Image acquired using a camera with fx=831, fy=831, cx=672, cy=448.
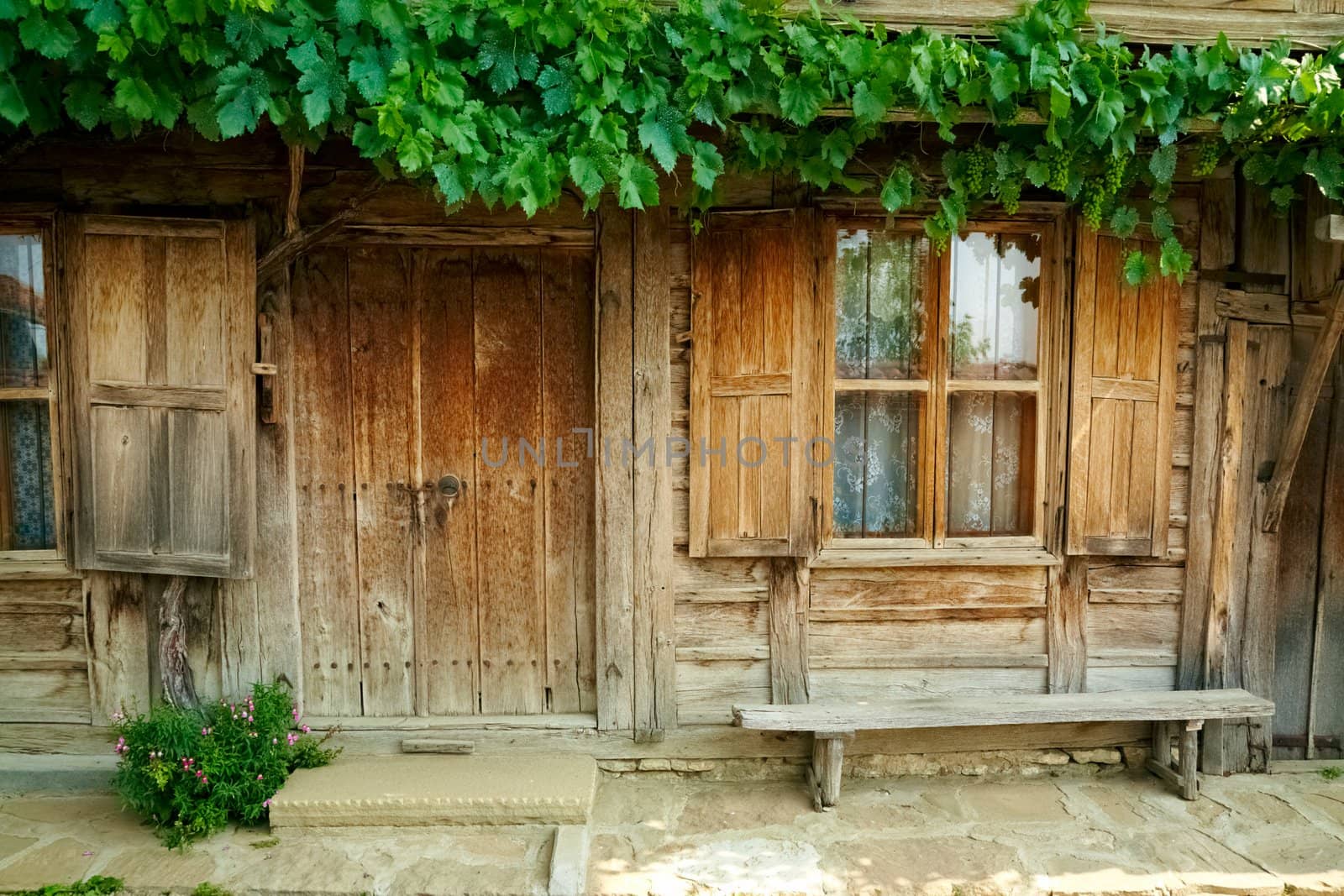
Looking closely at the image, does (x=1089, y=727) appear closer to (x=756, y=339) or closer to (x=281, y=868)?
(x=756, y=339)

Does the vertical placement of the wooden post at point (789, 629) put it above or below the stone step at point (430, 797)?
above

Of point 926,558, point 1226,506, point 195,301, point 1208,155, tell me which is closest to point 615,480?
point 926,558

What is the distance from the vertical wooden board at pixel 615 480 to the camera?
12.3 feet

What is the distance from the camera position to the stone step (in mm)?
3381

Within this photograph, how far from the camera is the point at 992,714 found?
3.70 metres

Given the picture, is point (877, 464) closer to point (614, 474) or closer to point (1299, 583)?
point (614, 474)

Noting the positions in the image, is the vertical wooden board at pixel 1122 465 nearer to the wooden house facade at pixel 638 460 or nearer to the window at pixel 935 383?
the wooden house facade at pixel 638 460

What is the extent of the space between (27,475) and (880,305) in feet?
13.2

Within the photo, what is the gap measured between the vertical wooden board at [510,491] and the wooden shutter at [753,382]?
0.78 meters

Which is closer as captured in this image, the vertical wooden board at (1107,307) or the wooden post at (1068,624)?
the vertical wooden board at (1107,307)

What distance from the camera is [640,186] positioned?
2.95m

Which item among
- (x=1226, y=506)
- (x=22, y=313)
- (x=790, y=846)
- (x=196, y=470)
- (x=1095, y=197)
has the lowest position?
(x=790, y=846)

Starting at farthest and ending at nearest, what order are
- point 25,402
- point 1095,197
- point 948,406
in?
point 948,406
point 25,402
point 1095,197

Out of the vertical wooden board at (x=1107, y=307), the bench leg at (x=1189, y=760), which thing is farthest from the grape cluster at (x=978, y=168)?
the bench leg at (x=1189, y=760)
